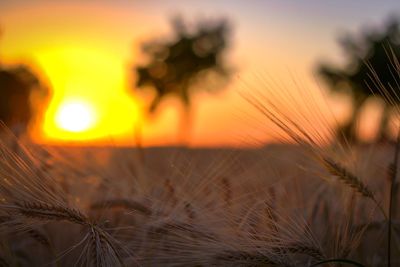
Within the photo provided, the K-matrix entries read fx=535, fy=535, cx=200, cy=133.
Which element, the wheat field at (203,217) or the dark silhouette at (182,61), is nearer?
the wheat field at (203,217)

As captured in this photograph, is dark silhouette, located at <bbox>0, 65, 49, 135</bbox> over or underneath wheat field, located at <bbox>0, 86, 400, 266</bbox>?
over

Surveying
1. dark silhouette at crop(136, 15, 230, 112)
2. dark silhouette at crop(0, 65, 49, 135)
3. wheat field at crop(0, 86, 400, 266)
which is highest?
dark silhouette at crop(136, 15, 230, 112)

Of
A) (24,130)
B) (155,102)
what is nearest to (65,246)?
→ (24,130)

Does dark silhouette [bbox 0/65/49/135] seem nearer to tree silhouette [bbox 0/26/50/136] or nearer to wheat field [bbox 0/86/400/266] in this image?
tree silhouette [bbox 0/26/50/136]

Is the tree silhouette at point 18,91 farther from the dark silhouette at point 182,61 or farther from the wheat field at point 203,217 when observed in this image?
the wheat field at point 203,217

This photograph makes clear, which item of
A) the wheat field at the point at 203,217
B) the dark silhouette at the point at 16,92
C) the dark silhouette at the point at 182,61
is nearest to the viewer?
the wheat field at the point at 203,217

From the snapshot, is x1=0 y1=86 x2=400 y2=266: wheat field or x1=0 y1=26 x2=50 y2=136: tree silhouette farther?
x1=0 y1=26 x2=50 y2=136: tree silhouette

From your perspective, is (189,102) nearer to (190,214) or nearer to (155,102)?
(155,102)

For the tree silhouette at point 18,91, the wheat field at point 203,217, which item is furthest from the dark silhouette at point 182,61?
the wheat field at point 203,217

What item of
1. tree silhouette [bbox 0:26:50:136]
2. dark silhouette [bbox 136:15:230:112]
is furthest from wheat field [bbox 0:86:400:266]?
dark silhouette [bbox 136:15:230:112]
